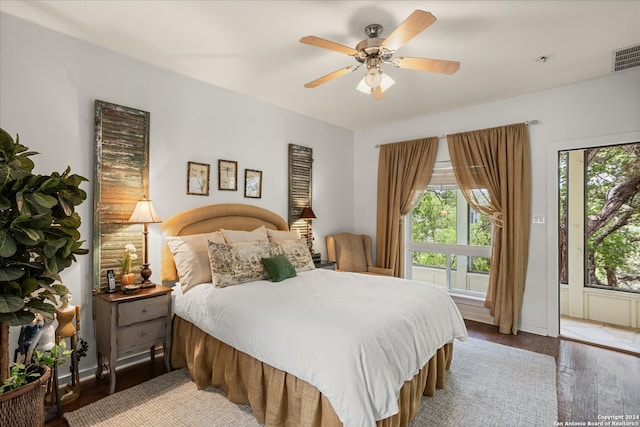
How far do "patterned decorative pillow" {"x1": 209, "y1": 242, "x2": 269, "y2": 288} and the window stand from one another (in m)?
2.66

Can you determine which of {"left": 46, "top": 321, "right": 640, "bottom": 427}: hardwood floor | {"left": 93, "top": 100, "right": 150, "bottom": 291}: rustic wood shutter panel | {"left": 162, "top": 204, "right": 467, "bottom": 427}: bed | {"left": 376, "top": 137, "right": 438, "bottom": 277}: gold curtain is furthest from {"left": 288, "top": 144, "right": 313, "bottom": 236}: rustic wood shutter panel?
{"left": 46, "top": 321, "right": 640, "bottom": 427}: hardwood floor

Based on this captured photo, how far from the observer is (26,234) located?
3.89 feet

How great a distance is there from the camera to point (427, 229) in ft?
15.3

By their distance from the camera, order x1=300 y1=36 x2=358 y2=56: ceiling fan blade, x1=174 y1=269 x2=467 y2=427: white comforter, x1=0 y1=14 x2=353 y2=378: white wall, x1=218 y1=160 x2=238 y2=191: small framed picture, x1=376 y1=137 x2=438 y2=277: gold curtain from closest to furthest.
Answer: x1=174 y1=269 x2=467 y2=427: white comforter → x1=300 y1=36 x2=358 y2=56: ceiling fan blade → x1=0 y1=14 x2=353 y2=378: white wall → x1=218 y1=160 x2=238 y2=191: small framed picture → x1=376 y1=137 x2=438 y2=277: gold curtain

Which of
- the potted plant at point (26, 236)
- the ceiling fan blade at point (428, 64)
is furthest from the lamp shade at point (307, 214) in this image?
the potted plant at point (26, 236)

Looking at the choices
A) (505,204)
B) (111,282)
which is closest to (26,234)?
(111,282)

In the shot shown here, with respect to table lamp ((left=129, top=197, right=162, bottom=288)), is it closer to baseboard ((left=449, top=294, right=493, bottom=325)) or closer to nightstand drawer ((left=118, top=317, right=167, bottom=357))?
nightstand drawer ((left=118, top=317, right=167, bottom=357))

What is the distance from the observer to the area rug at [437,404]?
2076 mm

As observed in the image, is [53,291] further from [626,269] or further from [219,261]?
[626,269]

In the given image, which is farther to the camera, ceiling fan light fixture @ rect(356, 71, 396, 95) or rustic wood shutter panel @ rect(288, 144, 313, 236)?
rustic wood shutter panel @ rect(288, 144, 313, 236)

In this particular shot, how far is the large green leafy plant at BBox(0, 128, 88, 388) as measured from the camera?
1185 millimetres

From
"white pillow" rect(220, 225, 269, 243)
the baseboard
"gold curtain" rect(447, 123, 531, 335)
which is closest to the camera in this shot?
"white pillow" rect(220, 225, 269, 243)

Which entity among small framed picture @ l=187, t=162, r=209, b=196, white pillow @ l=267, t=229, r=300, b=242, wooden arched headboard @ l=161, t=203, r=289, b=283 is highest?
small framed picture @ l=187, t=162, r=209, b=196

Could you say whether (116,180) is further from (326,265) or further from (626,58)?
(626,58)
